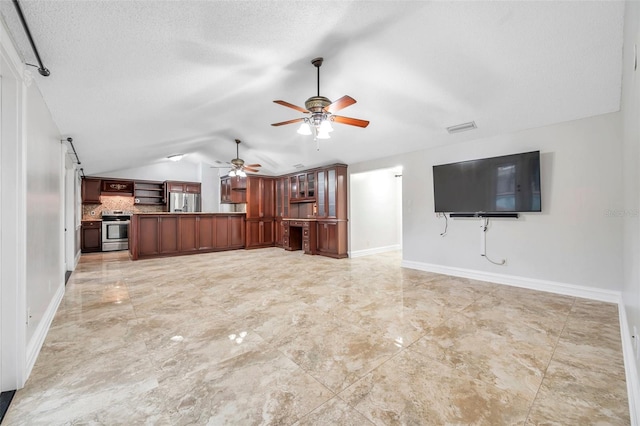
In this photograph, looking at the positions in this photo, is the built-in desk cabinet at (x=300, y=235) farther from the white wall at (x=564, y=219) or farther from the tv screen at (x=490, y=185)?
the white wall at (x=564, y=219)

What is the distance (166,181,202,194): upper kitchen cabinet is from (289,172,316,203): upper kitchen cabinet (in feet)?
13.1

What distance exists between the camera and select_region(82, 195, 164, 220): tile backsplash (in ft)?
26.8

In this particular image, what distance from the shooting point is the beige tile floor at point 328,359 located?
4.80ft

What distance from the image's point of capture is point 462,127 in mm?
4055

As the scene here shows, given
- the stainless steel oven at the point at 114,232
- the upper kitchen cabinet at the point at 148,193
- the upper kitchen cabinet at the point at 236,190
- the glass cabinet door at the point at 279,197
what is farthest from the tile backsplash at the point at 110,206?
the glass cabinet door at the point at 279,197

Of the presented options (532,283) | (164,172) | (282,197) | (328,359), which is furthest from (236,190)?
(532,283)

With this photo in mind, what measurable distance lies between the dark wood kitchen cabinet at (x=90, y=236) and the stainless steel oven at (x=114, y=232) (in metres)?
0.21

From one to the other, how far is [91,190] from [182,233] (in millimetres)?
3674

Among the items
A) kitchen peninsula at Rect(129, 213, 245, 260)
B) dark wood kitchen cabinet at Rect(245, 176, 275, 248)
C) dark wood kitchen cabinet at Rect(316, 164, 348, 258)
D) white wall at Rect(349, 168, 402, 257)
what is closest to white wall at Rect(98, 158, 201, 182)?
dark wood kitchen cabinet at Rect(245, 176, 275, 248)

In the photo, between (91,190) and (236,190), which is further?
(236,190)

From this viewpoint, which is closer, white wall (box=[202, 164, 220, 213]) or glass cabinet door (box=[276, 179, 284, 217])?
glass cabinet door (box=[276, 179, 284, 217])

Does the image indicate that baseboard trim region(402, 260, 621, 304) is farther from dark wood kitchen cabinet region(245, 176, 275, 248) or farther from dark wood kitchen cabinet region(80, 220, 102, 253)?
dark wood kitchen cabinet region(80, 220, 102, 253)

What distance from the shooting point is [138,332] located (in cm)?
244

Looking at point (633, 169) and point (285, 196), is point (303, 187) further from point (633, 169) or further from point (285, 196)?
point (633, 169)
